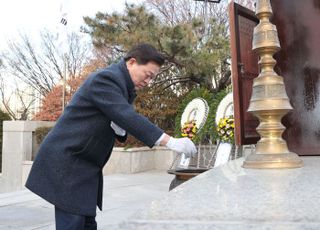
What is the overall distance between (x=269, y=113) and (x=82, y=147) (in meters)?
0.88

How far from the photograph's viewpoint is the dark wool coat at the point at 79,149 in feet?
6.82

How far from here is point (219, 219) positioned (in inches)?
42.4

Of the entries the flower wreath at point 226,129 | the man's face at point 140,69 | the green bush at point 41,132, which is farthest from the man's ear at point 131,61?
the green bush at point 41,132

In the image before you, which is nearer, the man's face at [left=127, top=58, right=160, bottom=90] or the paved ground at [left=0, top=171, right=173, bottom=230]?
the man's face at [left=127, top=58, right=160, bottom=90]

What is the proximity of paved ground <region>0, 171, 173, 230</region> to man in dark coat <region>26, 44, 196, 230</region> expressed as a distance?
0.91 m

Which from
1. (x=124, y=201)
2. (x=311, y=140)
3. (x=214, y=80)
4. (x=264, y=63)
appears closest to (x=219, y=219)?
(x=264, y=63)

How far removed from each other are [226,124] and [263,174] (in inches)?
176

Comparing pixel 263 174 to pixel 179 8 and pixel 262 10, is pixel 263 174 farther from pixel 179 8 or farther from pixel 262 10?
pixel 179 8

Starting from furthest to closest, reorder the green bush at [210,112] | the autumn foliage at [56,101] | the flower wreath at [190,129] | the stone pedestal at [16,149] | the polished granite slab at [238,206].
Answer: the autumn foliage at [56,101]
the stone pedestal at [16,149]
the green bush at [210,112]
the flower wreath at [190,129]
the polished granite slab at [238,206]

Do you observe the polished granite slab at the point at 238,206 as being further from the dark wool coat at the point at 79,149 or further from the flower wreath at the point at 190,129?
the flower wreath at the point at 190,129

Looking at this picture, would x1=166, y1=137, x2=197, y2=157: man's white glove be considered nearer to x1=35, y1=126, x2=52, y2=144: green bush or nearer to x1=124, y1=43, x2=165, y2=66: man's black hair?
x1=124, y1=43, x2=165, y2=66: man's black hair

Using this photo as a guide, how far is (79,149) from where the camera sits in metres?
2.11

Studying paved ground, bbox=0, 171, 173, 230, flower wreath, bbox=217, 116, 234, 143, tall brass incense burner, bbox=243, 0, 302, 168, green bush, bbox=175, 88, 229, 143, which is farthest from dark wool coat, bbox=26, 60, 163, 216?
green bush, bbox=175, 88, 229, 143

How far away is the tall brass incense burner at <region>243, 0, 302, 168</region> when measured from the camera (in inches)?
75.4
